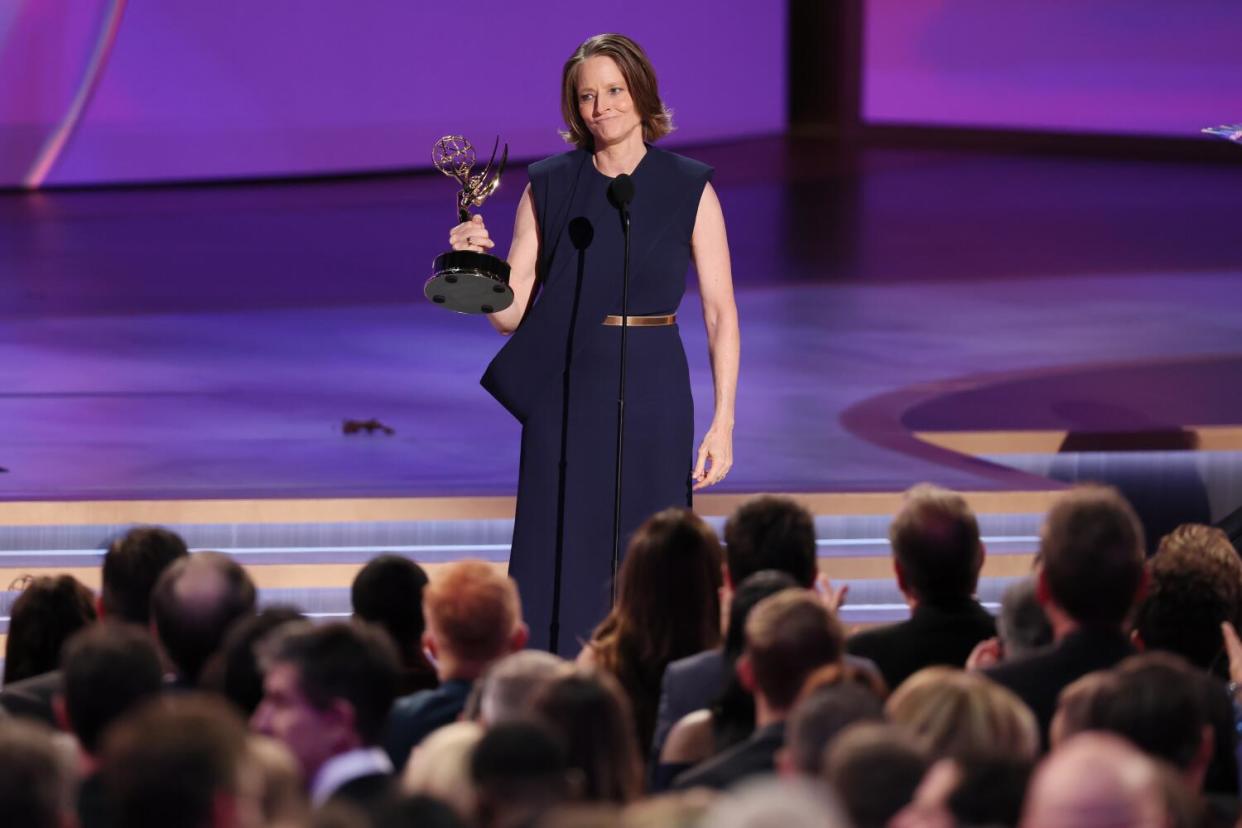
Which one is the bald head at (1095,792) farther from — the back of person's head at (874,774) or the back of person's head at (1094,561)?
the back of person's head at (1094,561)

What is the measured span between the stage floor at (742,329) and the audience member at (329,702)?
3379 mm

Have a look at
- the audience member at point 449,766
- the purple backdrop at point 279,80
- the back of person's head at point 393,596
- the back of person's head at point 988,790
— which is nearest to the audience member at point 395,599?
the back of person's head at point 393,596

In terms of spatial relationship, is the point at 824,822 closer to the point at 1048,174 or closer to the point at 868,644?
the point at 868,644

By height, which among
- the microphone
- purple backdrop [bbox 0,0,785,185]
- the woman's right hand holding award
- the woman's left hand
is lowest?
the woman's left hand

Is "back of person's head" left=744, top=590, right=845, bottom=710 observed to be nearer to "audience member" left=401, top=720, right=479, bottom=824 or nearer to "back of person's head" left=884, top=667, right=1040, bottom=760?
"back of person's head" left=884, top=667, right=1040, bottom=760

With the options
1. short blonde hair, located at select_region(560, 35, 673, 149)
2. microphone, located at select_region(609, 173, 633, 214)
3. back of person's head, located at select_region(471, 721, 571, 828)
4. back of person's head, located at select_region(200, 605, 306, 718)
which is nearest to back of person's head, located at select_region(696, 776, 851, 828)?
Result: back of person's head, located at select_region(471, 721, 571, 828)

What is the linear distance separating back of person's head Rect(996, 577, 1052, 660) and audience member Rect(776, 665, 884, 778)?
42.4 inches

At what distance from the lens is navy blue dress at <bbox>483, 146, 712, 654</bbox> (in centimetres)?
445

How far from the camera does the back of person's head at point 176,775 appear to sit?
201cm

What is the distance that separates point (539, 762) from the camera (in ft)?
7.22

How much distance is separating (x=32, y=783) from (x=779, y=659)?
3.64 ft

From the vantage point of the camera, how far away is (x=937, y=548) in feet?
11.6

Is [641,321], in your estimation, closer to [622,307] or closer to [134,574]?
[622,307]

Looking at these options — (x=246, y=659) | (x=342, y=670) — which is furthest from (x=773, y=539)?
(x=342, y=670)
